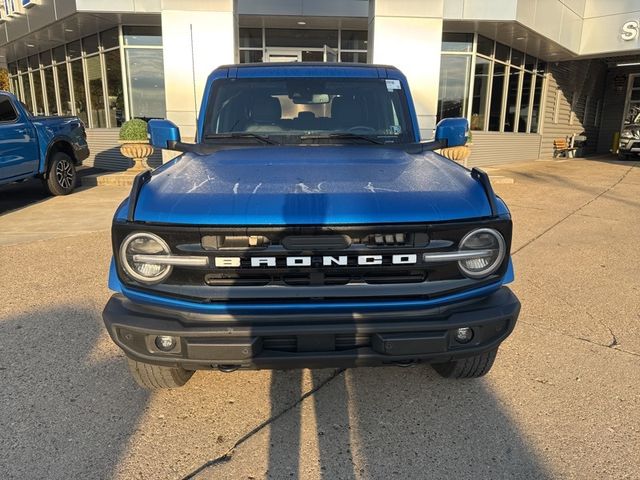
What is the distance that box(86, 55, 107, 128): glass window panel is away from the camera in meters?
14.7

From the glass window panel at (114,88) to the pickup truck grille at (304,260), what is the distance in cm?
1347

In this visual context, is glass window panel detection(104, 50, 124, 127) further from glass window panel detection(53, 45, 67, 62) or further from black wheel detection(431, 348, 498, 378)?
black wheel detection(431, 348, 498, 378)

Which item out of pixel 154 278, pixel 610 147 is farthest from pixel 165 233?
pixel 610 147

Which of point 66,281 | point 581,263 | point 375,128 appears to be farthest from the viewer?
point 581,263

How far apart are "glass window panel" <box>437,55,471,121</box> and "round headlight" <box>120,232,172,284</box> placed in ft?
41.7

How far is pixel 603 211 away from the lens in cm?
841

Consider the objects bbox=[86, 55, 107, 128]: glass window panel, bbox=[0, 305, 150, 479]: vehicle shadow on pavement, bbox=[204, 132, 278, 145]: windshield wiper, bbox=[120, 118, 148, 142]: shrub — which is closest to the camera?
bbox=[0, 305, 150, 479]: vehicle shadow on pavement

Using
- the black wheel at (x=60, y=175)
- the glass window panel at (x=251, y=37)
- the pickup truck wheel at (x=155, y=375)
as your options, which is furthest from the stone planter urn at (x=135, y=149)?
the pickup truck wheel at (x=155, y=375)

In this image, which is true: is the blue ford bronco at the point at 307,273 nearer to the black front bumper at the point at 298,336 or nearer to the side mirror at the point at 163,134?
the black front bumper at the point at 298,336

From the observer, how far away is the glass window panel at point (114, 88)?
13.9m

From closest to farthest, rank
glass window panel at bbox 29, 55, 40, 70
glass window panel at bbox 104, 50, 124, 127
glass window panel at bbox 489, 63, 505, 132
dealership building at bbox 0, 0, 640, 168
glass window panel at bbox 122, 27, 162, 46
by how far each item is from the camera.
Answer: dealership building at bbox 0, 0, 640, 168
glass window panel at bbox 122, 27, 162, 46
glass window panel at bbox 104, 50, 124, 127
glass window panel at bbox 489, 63, 505, 132
glass window panel at bbox 29, 55, 40, 70

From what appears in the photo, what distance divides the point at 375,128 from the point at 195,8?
802 centimetres

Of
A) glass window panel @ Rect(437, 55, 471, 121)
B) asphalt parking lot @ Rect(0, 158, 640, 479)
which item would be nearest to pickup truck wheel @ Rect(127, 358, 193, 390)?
asphalt parking lot @ Rect(0, 158, 640, 479)

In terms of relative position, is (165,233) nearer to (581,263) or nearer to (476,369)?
(476,369)
